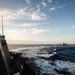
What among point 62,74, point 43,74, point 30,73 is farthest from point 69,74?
point 30,73

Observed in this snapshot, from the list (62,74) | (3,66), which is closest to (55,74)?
(62,74)

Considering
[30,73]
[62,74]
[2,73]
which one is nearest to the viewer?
[2,73]

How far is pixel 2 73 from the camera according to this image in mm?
12773

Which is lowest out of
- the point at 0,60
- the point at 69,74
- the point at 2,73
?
the point at 69,74

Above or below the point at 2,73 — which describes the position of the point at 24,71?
below

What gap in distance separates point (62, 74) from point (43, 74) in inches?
142

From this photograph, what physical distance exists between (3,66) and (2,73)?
661mm

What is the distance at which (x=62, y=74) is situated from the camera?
24.6m

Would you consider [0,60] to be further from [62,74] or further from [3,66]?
[62,74]

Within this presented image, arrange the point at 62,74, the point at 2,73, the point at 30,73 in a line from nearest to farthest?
1. the point at 2,73
2. the point at 30,73
3. the point at 62,74

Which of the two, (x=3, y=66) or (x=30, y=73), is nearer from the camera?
(x=3, y=66)

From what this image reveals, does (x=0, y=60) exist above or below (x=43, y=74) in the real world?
above

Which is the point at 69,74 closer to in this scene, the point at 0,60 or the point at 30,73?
the point at 30,73

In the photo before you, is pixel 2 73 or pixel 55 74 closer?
pixel 2 73
